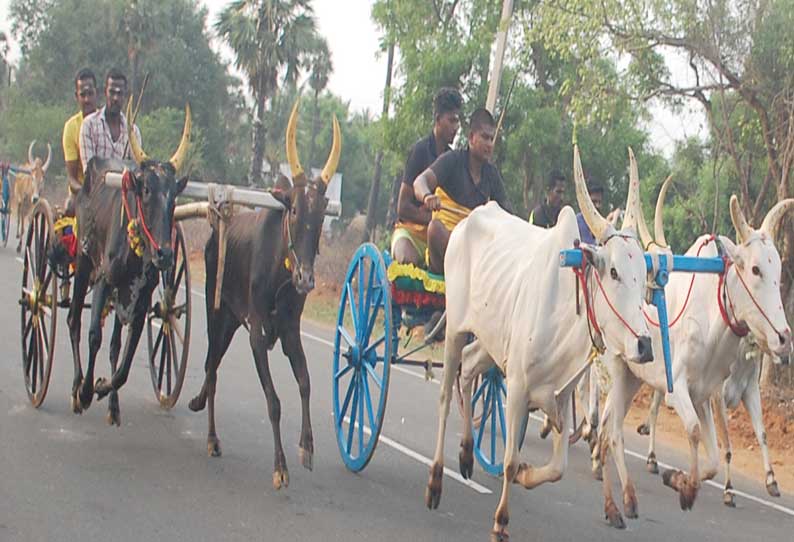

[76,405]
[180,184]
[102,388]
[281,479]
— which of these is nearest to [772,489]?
[281,479]

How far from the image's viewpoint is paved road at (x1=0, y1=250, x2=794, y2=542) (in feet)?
20.2

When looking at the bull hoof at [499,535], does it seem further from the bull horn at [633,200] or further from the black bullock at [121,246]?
the black bullock at [121,246]

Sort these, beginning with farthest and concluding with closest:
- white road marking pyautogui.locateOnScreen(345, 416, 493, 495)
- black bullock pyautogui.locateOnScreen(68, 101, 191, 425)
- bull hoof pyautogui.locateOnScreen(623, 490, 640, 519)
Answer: white road marking pyautogui.locateOnScreen(345, 416, 493, 495) → black bullock pyautogui.locateOnScreen(68, 101, 191, 425) → bull hoof pyautogui.locateOnScreen(623, 490, 640, 519)

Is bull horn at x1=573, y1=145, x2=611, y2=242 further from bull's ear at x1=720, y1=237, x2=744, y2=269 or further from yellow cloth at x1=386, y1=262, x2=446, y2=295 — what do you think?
yellow cloth at x1=386, y1=262, x2=446, y2=295

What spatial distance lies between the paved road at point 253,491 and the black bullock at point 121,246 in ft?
1.91

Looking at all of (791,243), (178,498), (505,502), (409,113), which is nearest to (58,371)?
(178,498)

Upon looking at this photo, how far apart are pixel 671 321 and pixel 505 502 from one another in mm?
2591

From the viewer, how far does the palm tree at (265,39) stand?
33625 mm

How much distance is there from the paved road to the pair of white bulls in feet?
1.33

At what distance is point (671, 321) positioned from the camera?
26.2 feet

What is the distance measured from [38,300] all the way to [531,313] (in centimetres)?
481

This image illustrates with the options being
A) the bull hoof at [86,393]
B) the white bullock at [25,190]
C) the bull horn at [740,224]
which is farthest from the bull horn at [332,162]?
the white bullock at [25,190]

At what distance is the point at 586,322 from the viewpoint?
19.8 feet

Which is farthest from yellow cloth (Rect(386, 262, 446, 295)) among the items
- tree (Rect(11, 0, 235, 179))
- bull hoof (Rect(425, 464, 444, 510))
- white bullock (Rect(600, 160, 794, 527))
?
tree (Rect(11, 0, 235, 179))
